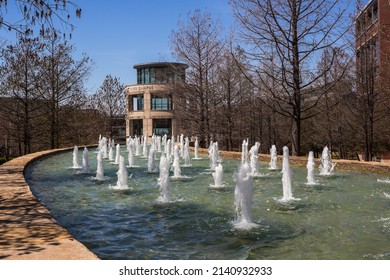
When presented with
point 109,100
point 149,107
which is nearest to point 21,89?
point 109,100

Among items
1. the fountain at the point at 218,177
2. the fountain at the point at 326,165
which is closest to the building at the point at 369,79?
the fountain at the point at 326,165

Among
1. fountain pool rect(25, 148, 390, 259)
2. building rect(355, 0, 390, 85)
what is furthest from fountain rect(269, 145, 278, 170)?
building rect(355, 0, 390, 85)

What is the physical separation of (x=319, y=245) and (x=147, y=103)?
53554 mm

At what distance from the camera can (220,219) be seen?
692 cm

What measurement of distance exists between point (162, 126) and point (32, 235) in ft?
181

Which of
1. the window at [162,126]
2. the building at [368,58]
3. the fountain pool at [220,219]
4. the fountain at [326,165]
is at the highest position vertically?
the building at [368,58]

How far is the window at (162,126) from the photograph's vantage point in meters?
58.5

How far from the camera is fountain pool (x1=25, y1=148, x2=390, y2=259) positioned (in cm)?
528

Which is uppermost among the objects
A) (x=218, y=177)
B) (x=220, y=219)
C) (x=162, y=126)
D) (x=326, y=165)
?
(x=162, y=126)

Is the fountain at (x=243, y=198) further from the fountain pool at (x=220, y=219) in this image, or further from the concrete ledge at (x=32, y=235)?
the concrete ledge at (x=32, y=235)

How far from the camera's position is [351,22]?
17391 millimetres

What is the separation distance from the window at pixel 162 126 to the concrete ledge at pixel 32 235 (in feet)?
170

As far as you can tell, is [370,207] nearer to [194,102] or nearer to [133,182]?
[133,182]

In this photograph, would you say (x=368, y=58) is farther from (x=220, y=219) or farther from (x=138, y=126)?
(x=138, y=126)
